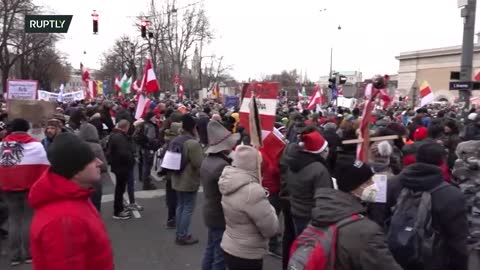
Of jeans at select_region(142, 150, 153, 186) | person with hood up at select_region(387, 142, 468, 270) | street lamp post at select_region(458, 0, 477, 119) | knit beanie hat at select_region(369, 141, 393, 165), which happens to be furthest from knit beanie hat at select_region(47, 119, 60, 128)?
street lamp post at select_region(458, 0, 477, 119)

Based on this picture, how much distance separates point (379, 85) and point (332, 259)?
1.89 metres

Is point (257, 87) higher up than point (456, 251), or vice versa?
point (257, 87)

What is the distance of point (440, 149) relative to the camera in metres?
4.08

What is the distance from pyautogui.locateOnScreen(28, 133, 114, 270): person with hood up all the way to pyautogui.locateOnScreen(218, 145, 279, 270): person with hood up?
157cm

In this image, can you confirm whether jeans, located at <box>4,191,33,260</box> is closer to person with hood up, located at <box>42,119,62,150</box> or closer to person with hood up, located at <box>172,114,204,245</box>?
person with hood up, located at <box>42,119,62,150</box>

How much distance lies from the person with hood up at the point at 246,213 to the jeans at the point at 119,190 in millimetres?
4706

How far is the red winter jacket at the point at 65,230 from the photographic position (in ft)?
8.23

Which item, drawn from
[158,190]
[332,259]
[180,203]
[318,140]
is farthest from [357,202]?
[158,190]

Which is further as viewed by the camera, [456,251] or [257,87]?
[257,87]

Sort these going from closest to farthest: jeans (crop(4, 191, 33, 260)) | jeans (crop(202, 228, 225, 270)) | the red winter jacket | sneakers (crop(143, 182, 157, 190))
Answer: the red winter jacket, jeans (crop(202, 228, 225, 270)), jeans (crop(4, 191, 33, 260)), sneakers (crop(143, 182, 157, 190))

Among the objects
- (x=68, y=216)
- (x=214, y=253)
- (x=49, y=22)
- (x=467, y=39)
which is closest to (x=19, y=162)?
(x=214, y=253)

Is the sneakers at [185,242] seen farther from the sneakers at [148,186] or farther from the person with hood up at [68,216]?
the person with hood up at [68,216]

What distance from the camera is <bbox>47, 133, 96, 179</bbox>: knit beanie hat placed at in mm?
2674

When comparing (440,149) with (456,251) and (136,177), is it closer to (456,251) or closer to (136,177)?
(456,251)
